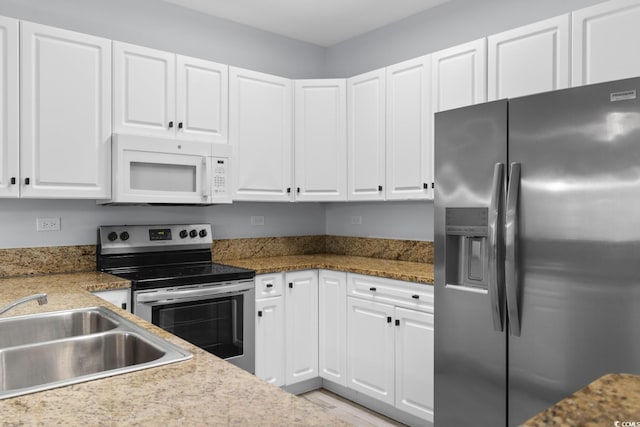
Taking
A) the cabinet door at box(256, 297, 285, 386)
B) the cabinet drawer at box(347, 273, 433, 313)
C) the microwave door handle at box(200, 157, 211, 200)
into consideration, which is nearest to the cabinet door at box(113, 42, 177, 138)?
the microwave door handle at box(200, 157, 211, 200)

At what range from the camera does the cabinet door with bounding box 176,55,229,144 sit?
313 centimetres

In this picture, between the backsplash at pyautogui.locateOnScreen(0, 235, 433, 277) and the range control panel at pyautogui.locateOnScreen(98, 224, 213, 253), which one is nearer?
the backsplash at pyautogui.locateOnScreen(0, 235, 433, 277)

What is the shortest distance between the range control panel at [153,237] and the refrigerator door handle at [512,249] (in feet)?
7.26

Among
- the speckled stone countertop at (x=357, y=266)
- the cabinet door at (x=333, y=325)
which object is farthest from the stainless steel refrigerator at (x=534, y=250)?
the cabinet door at (x=333, y=325)

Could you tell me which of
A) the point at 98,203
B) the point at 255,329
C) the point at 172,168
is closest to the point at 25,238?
the point at 98,203

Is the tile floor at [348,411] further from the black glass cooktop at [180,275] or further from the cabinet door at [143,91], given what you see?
the cabinet door at [143,91]

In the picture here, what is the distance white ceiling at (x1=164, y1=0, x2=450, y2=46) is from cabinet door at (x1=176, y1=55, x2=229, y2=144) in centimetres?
57

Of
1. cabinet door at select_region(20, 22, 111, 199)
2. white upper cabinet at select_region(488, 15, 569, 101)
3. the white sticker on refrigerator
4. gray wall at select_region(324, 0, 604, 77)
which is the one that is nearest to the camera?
the white sticker on refrigerator

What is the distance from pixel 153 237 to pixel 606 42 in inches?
113

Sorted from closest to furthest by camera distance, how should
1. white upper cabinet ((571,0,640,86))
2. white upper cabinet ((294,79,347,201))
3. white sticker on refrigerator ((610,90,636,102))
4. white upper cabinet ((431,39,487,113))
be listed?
white sticker on refrigerator ((610,90,636,102)) < white upper cabinet ((571,0,640,86)) < white upper cabinet ((431,39,487,113)) < white upper cabinet ((294,79,347,201))

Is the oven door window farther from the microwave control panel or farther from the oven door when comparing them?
the microwave control panel

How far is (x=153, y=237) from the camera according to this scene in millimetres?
3232

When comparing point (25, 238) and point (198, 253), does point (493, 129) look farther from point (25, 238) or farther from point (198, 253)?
point (25, 238)

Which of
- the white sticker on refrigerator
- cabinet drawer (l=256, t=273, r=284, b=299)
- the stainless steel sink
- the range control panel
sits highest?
the white sticker on refrigerator
